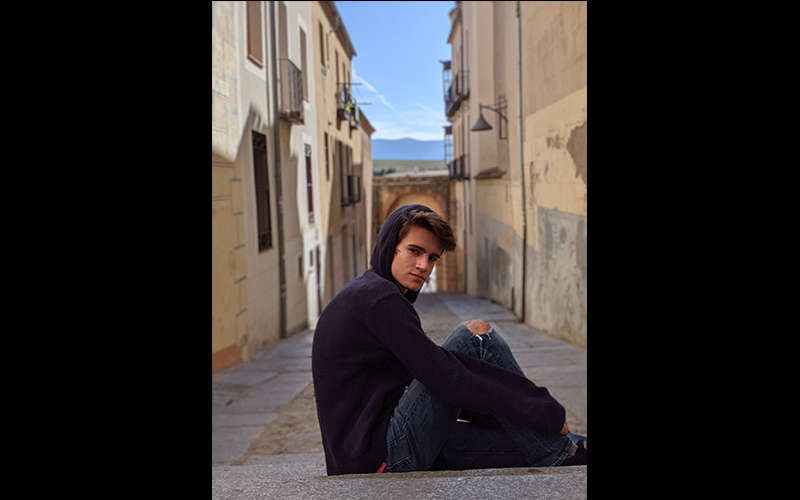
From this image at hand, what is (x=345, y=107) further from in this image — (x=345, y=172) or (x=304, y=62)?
(x=304, y=62)

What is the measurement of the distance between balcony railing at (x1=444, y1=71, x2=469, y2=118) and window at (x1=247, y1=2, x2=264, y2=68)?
10.8m

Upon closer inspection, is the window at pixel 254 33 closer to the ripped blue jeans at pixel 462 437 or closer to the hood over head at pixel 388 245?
the hood over head at pixel 388 245

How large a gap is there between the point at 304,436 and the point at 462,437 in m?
2.10

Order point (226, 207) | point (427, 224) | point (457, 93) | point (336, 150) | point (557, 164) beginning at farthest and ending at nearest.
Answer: point (457, 93), point (336, 150), point (557, 164), point (226, 207), point (427, 224)

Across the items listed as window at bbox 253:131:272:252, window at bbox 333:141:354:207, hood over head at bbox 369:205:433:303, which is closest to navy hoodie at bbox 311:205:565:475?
hood over head at bbox 369:205:433:303

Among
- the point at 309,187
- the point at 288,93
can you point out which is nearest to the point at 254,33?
the point at 288,93

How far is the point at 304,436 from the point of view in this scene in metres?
4.09

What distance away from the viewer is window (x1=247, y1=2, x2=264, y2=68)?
803 cm

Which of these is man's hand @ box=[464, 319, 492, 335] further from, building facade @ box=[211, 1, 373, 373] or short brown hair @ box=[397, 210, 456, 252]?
building facade @ box=[211, 1, 373, 373]

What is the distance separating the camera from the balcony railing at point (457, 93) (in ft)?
61.7
